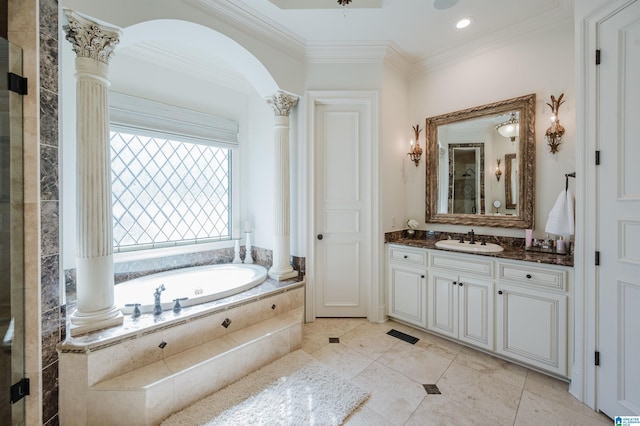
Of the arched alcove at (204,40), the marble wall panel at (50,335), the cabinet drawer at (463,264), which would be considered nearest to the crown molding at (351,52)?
the arched alcove at (204,40)

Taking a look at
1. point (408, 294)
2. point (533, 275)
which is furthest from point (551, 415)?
point (408, 294)

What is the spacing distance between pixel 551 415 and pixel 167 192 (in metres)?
3.86

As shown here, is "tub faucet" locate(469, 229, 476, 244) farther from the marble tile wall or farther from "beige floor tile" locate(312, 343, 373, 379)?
Result: the marble tile wall

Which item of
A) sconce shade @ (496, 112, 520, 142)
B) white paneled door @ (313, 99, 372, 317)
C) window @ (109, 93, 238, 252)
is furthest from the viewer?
white paneled door @ (313, 99, 372, 317)

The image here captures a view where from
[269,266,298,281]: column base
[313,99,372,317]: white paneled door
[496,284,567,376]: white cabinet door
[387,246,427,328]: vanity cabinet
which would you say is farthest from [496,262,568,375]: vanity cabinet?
[269,266,298,281]: column base

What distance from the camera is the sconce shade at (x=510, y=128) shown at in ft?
7.93

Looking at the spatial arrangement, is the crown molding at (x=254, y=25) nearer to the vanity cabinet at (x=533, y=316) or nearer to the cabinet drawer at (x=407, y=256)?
the cabinet drawer at (x=407, y=256)

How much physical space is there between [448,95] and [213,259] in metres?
3.44

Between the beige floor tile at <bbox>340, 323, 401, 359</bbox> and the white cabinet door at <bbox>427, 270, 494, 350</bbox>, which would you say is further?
the beige floor tile at <bbox>340, 323, 401, 359</bbox>

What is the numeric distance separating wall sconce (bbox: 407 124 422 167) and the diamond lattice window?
7.98 ft

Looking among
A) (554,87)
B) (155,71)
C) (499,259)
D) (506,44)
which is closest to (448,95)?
(506,44)

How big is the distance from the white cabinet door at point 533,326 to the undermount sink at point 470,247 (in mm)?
340

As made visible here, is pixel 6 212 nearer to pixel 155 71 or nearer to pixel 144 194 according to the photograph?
pixel 144 194

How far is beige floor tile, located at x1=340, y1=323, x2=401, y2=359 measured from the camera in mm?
2260
